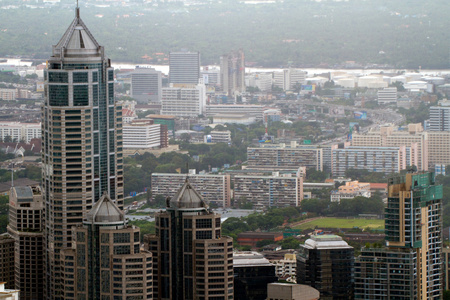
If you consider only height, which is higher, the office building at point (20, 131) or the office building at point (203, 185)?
the office building at point (20, 131)

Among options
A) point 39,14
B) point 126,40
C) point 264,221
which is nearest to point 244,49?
point 126,40

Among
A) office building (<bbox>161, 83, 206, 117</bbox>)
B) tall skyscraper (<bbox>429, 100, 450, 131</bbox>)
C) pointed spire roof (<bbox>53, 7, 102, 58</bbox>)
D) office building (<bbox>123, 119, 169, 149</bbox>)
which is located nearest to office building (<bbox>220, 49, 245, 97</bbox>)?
office building (<bbox>161, 83, 206, 117</bbox>)

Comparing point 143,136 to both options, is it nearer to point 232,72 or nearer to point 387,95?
point 387,95

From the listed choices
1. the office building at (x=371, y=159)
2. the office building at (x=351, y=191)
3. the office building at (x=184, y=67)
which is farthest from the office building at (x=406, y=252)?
the office building at (x=184, y=67)

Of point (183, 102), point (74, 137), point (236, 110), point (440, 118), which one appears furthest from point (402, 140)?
point (74, 137)

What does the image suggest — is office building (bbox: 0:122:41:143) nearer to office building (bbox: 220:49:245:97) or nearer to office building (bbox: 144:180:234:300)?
office building (bbox: 220:49:245:97)

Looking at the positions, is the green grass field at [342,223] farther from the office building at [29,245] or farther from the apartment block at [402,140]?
the office building at [29,245]
